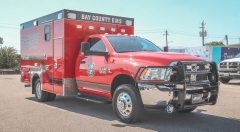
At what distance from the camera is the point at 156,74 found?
25.0 feet

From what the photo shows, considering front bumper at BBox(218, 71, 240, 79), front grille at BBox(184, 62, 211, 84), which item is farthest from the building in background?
front grille at BBox(184, 62, 211, 84)

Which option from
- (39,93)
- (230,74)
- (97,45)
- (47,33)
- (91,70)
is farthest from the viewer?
(230,74)

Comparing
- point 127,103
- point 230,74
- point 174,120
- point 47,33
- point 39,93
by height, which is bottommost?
point 174,120

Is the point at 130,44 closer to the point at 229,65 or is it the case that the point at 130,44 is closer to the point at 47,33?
the point at 47,33

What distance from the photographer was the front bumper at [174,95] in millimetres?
7402

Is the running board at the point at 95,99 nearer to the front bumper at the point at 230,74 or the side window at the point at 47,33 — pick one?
the side window at the point at 47,33

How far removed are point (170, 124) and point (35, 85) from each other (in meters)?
5.99

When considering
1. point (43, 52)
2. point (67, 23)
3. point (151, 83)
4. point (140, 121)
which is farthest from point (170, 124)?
point (43, 52)

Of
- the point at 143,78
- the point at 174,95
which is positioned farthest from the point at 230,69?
the point at 174,95

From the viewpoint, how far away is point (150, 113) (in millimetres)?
9648

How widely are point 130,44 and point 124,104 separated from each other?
1.89m

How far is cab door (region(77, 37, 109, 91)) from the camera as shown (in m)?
9.15

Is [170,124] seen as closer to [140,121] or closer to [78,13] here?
[140,121]

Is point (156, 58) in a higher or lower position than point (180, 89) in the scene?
higher
